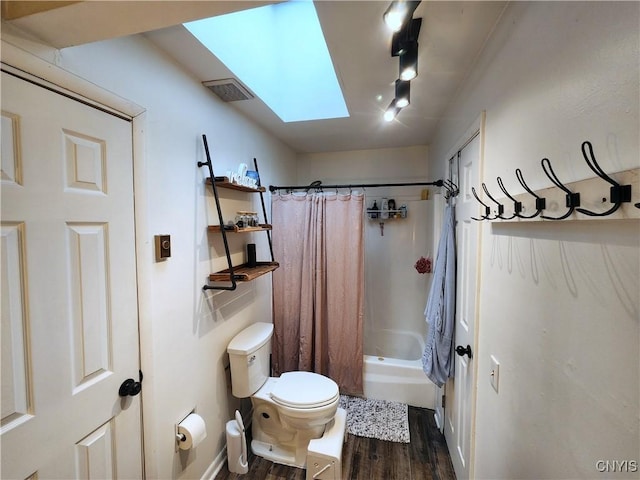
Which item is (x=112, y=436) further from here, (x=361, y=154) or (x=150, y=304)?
(x=361, y=154)

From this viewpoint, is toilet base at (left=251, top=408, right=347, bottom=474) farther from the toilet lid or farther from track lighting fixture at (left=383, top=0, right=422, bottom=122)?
track lighting fixture at (left=383, top=0, right=422, bottom=122)

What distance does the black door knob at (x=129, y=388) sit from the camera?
1.11 m

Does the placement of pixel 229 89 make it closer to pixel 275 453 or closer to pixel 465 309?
pixel 465 309

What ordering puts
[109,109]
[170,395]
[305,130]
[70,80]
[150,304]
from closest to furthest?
[70,80], [109,109], [150,304], [170,395], [305,130]

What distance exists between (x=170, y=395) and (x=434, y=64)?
2.16 meters

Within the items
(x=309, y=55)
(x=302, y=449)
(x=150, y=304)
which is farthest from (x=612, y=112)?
(x=302, y=449)

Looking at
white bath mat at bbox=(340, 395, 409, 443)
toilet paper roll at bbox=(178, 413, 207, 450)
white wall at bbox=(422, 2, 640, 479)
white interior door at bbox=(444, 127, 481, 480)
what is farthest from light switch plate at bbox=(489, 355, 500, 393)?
toilet paper roll at bbox=(178, 413, 207, 450)

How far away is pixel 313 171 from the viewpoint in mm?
3250

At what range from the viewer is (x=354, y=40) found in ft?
3.97

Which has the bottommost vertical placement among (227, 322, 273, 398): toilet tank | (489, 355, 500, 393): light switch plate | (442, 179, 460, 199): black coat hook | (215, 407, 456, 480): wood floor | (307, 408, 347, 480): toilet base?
(215, 407, 456, 480): wood floor

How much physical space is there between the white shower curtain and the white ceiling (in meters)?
0.76

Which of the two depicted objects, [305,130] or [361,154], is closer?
[305,130]

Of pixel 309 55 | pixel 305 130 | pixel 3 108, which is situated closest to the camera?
pixel 3 108

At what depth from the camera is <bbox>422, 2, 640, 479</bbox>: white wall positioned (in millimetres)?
518
